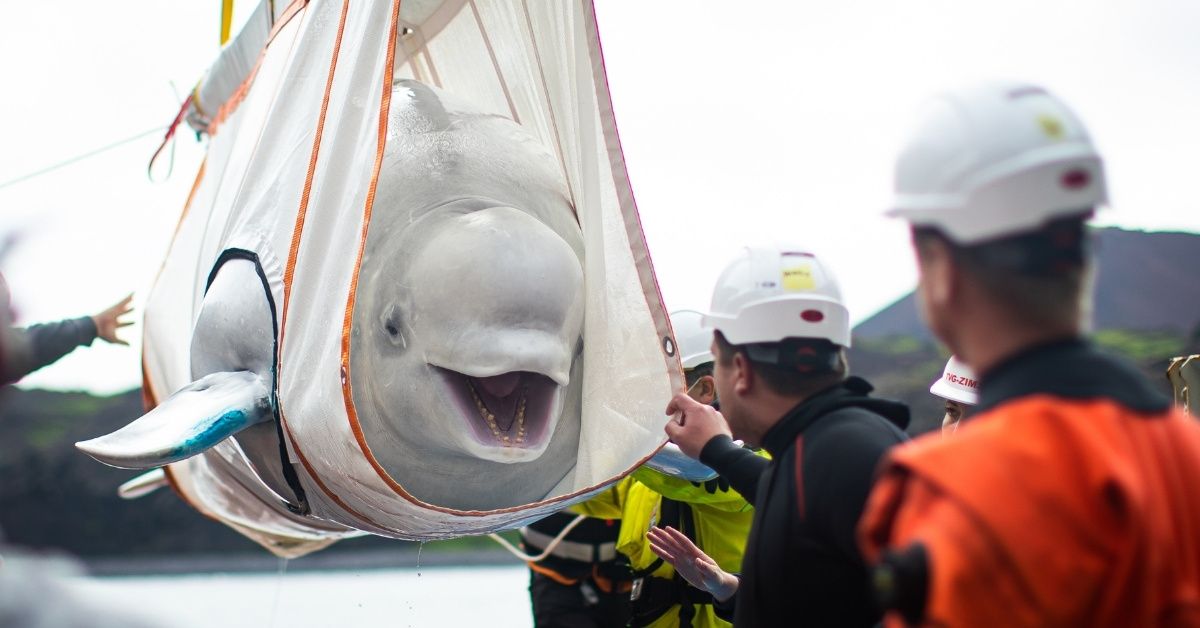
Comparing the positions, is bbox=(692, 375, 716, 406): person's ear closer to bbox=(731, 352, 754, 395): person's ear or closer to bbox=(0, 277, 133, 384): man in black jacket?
bbox=(731, 352, 754, 395): person's ear

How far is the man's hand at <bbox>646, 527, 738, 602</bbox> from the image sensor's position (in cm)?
335

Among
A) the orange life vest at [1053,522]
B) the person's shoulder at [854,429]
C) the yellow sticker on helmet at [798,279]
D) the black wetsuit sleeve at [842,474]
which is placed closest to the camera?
the orange life vest at [1053,522]

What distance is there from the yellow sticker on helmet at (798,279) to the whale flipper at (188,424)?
204cm

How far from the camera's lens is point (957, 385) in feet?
13.6

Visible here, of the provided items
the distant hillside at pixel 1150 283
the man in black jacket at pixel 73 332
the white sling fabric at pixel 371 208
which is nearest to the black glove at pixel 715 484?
the white sling fabric at pixel 371 208

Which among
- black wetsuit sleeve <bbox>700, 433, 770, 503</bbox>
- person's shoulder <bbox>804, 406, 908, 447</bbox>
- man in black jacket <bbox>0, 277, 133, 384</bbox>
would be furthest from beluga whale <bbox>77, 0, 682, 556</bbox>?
man in black jacket <bbox>0, 277, 133, 384</bbox>

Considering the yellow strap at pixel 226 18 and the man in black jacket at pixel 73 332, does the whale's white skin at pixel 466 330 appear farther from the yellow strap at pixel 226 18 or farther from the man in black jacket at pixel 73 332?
the yellow strap at pixel 226 18

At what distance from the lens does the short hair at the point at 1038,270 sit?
1.53 meters

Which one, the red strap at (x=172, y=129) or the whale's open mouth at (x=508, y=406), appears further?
the red strap at (x=172, y=129)

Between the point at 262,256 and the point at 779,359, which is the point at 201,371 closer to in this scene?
the point at 262,256

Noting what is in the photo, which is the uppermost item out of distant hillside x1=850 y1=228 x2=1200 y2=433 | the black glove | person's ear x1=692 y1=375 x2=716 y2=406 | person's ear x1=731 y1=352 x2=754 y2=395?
person's ear x1=731 y1=352 x2=754 y2=395

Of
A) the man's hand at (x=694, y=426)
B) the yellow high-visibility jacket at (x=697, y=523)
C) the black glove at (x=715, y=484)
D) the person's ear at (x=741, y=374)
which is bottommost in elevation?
the yellow high-visibility jacket at (x=697, y=523)

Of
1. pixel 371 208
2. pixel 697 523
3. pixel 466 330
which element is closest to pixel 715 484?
pixel 697 523

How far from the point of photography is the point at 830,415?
2.33 m
